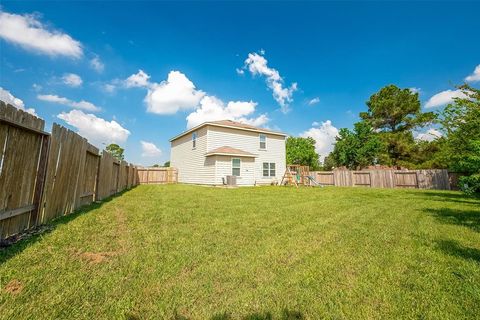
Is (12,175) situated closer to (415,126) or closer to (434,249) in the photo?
(434,249)

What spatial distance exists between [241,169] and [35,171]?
50.2 ft

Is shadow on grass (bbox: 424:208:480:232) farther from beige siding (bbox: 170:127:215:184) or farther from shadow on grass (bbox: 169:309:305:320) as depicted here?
beige siding (bbox: 170:127:215:184)

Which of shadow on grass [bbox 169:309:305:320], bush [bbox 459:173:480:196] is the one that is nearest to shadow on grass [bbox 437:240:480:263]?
shadow on grass [bbox 169:309:305:320]

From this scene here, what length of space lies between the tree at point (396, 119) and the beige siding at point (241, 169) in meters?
19.5

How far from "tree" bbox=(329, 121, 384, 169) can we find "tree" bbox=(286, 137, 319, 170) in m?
13.7

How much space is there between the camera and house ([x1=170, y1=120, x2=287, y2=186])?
58.9ft

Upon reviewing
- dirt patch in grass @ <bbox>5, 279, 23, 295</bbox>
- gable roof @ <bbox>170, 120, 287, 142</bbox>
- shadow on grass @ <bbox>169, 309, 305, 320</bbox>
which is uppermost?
gable roof @ <bbox>170, 120, 287, 142</bbox>

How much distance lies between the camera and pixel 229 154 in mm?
17422

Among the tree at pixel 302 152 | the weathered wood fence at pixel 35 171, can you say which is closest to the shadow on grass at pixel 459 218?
the weathered wood fence at pixel 35 171

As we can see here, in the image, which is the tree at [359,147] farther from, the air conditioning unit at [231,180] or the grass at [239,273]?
the grass at [239,273]

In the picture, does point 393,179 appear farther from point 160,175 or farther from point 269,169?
point 160,175

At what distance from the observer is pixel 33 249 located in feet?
9.72

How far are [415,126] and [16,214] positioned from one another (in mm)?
37473

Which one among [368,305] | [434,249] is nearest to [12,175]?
[368,305]
